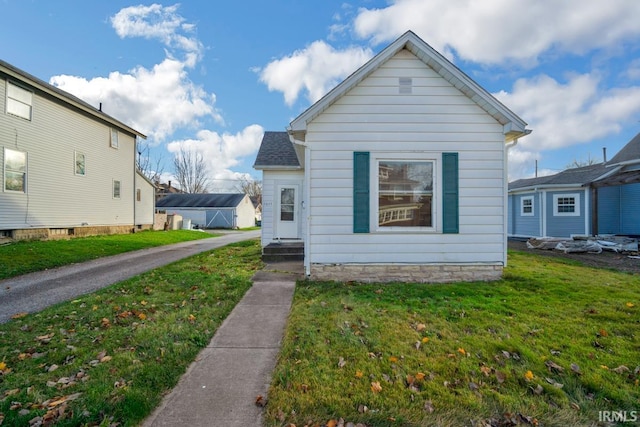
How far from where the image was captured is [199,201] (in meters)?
38.6

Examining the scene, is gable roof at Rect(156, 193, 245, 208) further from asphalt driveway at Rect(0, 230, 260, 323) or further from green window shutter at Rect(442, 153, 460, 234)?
green window shutter at Rect(442, 153, 460, 234)

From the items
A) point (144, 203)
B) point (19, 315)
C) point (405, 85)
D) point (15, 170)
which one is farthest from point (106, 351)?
point (144, 203)

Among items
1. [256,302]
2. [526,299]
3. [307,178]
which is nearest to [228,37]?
[307,178]

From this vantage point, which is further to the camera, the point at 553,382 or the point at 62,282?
the point at 62,282

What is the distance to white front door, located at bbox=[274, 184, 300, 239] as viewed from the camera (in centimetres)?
1056

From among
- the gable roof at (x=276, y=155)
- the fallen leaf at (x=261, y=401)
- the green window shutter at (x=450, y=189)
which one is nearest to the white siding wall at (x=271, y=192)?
the gable roof at (x=276, y=155)

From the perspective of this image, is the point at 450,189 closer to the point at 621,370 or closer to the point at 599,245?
the point at 621,370

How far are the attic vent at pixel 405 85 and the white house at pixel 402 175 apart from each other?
0.02m

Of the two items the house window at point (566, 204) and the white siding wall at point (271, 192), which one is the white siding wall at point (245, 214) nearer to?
the white siding wall at point (271, 192)

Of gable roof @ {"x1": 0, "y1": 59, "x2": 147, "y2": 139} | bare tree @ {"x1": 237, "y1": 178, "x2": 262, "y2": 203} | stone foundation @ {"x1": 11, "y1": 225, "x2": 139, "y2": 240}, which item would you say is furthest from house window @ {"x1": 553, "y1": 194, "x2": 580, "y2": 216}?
bare tree @ {"x1": 237, "y1": 178, "x2": 262, "y2": 203}

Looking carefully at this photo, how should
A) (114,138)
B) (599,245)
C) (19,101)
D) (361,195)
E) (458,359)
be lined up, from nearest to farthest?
(458,359)
(361,195)
(19,101)
(599,245)
(114,138)

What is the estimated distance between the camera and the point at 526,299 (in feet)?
17.0

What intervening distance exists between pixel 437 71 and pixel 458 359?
19.3 ft

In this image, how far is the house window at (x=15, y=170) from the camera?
37.3ft
